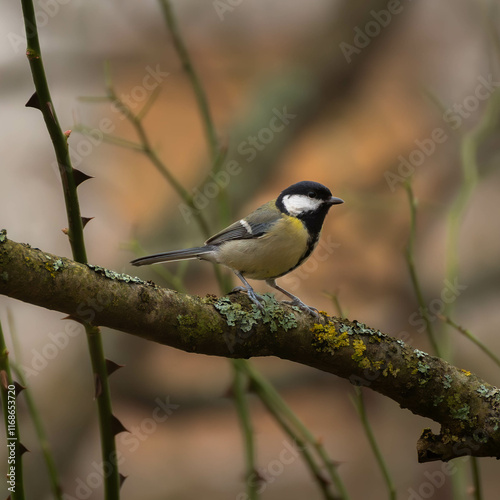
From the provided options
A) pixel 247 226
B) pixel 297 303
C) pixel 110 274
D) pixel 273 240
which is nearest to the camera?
pixel 110 274

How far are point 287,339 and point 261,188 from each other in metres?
2.89

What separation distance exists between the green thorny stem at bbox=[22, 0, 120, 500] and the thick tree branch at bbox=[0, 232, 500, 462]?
0.05 metres

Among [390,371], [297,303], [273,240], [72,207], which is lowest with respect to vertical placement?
[390,371]

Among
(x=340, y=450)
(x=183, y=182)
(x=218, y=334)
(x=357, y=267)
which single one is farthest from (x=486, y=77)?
(x=218, y=334)

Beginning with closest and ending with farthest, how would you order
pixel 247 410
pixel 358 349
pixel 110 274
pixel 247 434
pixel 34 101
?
1. pixel 34 101
2. pixel 110 274
3. pixel 358 349
4. pixel 247 434
5. pixel 247 410

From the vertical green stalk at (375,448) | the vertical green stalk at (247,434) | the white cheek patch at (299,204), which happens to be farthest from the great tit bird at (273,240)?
the vertical green stalk at (375,448)

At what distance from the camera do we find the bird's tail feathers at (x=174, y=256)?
6.66 ft

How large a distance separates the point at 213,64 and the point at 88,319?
3938 mm

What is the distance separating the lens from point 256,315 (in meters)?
A: 1.40

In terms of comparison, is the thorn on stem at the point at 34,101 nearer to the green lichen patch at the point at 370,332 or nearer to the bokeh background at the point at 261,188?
the green lichen patch at the point at 370,332

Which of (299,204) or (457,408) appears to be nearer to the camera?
(457,408)

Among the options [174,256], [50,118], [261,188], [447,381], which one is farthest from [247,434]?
[261,188]

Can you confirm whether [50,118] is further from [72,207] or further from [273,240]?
[273,240]

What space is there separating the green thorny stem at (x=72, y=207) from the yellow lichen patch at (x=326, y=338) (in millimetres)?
565
